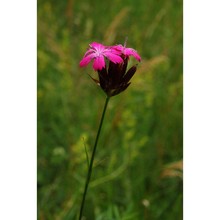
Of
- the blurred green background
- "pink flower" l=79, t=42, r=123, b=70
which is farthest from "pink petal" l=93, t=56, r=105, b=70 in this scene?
the blurred green background

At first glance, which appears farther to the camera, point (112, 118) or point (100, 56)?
point (112, 118)

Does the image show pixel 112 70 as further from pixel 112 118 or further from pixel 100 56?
pixel 112 118

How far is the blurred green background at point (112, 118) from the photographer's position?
1287 mm

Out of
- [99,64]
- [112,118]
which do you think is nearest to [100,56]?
[99,64]

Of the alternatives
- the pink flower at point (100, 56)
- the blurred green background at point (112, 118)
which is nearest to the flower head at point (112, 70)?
the pink flower at point (100, 56)

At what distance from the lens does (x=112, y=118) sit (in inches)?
57.3

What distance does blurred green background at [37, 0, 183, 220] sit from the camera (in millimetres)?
1287

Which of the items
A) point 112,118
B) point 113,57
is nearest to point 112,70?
point 113,57

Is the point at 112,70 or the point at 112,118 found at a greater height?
the point at 112,118
